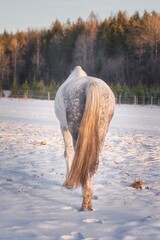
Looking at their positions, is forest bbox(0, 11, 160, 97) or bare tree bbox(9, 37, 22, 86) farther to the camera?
bare tree bbox(9, 37, 22, 86)

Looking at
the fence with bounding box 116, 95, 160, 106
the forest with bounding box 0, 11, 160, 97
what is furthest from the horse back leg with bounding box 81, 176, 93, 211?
the forest with bounding box 0, 11, 160, 97

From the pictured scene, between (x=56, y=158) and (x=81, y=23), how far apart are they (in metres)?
62.3

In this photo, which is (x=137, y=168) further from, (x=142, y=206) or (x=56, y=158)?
(x=142, y=206)

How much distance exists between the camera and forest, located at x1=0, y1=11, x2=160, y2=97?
173 feet

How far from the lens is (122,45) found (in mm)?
56781

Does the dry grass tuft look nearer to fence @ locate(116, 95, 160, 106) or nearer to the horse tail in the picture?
the horse tail

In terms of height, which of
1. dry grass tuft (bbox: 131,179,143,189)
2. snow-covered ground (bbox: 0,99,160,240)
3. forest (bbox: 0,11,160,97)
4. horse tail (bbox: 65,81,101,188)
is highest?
forest (bbox: 0,11,160,97)

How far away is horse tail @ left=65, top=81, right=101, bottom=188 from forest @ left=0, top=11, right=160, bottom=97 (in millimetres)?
34993

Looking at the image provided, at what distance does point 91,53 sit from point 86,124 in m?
57.1

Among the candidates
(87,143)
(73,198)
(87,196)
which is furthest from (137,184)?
(87,143)

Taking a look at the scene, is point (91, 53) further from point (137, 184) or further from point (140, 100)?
point (137, 184)

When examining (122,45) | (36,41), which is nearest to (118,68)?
(122,45)

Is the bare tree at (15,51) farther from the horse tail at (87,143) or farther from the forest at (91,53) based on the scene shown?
the horse tail at (87,143)

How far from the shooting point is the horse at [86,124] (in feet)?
14.2
